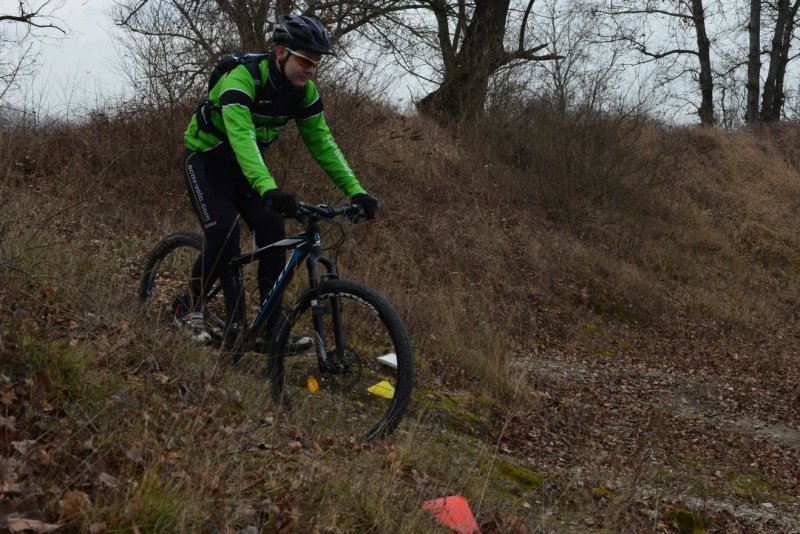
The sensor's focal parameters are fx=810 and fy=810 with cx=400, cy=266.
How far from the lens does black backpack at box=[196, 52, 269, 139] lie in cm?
488

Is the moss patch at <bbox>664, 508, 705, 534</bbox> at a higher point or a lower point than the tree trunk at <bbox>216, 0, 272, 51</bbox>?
lower

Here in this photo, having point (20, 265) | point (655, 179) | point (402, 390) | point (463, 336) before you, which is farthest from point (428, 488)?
point (655, 179)

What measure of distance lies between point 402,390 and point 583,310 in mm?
8041

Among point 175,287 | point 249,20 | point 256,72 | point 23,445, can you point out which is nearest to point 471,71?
point 249,20

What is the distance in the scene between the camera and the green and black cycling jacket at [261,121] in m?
4.67

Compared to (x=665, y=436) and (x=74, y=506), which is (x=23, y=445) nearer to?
(x=74, y=506)

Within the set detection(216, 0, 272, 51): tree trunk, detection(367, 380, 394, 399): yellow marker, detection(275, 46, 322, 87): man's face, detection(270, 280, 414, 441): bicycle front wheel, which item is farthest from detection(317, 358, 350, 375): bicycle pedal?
detection(216, 0, 272, 51): tree trunk

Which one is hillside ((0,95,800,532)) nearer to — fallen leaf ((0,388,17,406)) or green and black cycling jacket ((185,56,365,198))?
fallen leaf ((0,388,17,406))

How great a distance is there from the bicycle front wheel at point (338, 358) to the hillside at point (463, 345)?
0.22 m

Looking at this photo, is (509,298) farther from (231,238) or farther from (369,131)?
(231,238)

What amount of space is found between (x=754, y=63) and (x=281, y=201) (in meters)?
26.7

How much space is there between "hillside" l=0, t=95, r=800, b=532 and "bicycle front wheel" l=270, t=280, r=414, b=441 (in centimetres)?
22

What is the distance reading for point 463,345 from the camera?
28.1 ft

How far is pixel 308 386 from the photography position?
499 cm
